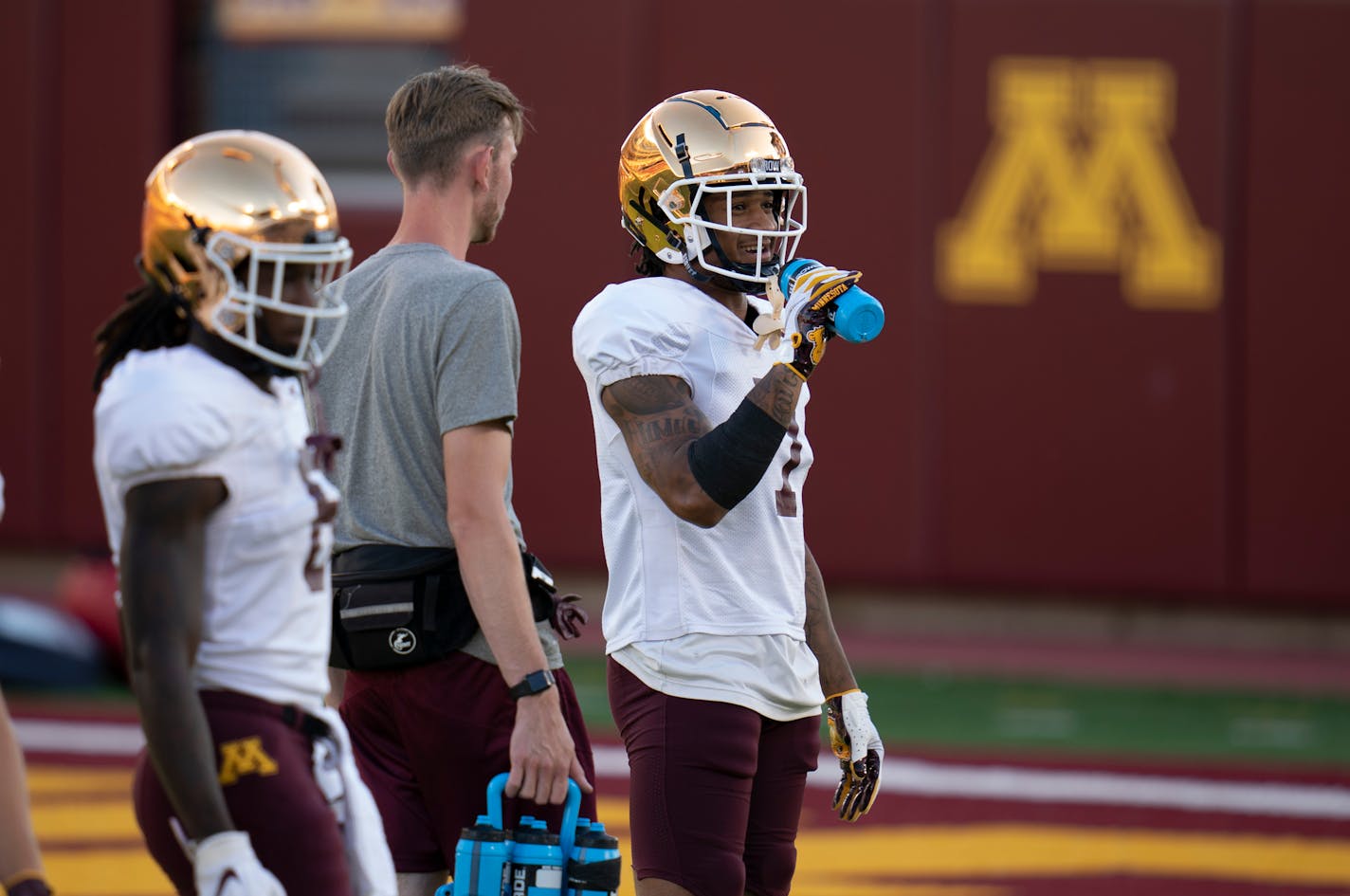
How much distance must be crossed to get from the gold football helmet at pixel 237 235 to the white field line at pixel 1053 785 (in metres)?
4.52

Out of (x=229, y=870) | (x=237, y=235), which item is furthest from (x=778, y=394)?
(x=229, y=870)

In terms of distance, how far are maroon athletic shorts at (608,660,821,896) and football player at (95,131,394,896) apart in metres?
0.66

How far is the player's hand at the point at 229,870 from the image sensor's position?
2.40 meters

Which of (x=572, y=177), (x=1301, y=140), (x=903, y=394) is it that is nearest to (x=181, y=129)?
(x=572, y=177)

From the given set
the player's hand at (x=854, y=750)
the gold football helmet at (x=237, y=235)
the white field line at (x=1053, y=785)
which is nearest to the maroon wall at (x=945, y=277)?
the white field line at (x=1053, y=785)

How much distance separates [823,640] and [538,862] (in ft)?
2.63

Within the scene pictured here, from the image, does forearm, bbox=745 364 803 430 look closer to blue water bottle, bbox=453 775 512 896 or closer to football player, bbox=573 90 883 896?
football player, bbox=573 90 883 896

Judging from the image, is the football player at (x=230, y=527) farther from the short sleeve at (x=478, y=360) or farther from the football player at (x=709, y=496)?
the football player at (x=709, y=496)

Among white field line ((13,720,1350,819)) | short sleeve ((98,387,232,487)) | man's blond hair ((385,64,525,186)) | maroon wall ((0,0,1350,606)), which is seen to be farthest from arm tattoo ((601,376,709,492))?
maroon wall ((0,0,1350,606))

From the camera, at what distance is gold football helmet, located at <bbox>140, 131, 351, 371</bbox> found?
102 inches

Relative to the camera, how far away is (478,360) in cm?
313

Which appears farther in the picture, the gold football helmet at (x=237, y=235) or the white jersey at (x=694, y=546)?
the white jersey at (x=694, y=546)

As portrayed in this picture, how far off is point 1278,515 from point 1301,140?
6.84 ft

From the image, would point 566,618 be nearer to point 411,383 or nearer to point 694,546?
point 694,546
